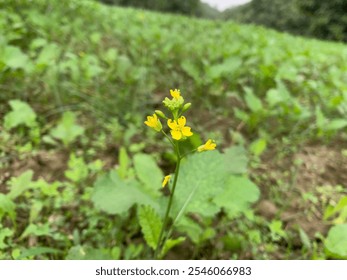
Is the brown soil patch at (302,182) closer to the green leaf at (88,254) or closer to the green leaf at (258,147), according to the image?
the green leaf at (258,147)

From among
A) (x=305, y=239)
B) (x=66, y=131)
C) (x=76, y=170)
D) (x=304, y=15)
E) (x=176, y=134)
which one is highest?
(x=304, y=15)

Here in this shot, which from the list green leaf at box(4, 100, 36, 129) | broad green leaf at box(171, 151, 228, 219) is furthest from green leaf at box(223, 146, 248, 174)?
green leaf at box(4, 100, 36, 129)

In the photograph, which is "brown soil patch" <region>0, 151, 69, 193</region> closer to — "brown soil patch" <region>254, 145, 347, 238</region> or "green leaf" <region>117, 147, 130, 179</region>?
"green leaf" <region>117, 147, 130, 179</region>

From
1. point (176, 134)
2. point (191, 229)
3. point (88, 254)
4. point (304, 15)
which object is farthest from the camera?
point (304, 15)

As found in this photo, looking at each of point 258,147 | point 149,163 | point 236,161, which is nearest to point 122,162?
point 149,163

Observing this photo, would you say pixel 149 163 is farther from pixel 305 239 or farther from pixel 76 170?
pixel 305 239
